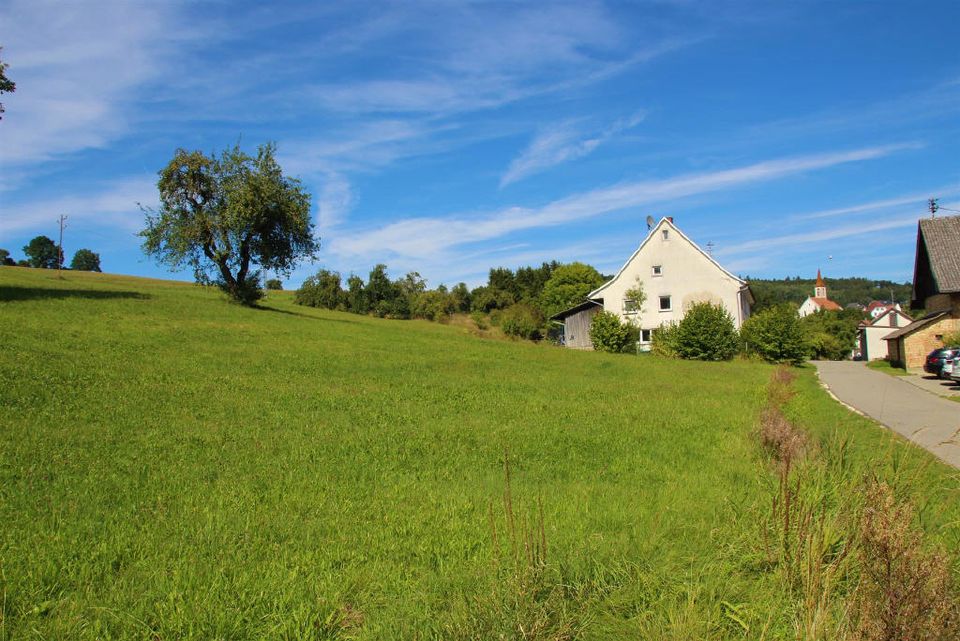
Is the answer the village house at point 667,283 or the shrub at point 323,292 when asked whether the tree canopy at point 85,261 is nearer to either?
the shrub at point 323,292

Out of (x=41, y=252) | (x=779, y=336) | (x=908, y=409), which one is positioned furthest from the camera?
(x=41, y=252)

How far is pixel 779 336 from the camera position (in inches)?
1576

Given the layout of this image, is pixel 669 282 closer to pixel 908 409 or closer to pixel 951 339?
pixel 951 339

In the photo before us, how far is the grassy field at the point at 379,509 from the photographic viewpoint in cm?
452

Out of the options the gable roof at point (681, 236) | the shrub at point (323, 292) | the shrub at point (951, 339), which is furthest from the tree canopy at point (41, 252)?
the shrub at point (951, 339)

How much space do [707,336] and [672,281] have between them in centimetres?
1146

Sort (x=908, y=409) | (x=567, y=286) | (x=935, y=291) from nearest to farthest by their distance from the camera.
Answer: (x=908, y=409) → (x=935, y=291) → (x=567, y=286)

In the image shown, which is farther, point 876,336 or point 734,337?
point 876,336

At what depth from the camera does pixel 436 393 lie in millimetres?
17250

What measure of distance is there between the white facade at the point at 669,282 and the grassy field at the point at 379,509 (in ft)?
113

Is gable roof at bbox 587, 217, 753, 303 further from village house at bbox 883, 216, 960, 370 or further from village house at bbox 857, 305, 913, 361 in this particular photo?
village house at bbox 857, 305, 913, 361

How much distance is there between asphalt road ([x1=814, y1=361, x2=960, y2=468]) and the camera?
11.3 metres

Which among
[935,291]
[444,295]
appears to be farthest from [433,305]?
[935,291]

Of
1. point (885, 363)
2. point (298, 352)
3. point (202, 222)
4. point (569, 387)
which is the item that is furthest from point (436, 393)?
point (885, 363)
